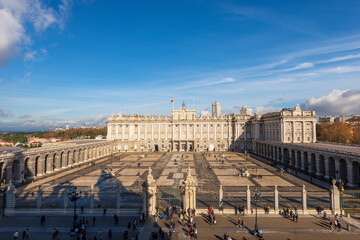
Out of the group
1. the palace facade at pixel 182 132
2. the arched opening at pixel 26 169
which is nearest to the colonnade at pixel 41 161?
the arched opening at pixel 26 169

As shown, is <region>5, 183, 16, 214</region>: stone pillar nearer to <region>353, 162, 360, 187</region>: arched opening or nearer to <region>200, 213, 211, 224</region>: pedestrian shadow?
<region>200, 213, 211, 224</region>: pedestrian shadow

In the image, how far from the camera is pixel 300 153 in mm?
50156

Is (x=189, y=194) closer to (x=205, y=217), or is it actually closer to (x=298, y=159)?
(x=205, y=217)

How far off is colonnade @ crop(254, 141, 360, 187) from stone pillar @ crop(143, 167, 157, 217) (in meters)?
31.4

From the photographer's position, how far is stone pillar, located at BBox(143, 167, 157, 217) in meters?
22.1

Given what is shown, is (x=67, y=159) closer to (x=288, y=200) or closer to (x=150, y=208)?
(x=150, y=208)

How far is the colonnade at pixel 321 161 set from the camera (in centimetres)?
3362

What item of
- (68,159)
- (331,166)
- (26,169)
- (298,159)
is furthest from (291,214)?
(68,159)

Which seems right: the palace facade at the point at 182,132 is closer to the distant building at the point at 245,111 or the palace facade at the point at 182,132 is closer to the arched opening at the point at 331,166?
the distant building at the point at 245,111

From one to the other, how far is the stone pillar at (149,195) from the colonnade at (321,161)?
31353 millimetres

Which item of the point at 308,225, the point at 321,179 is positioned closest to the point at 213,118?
the point at 321,179

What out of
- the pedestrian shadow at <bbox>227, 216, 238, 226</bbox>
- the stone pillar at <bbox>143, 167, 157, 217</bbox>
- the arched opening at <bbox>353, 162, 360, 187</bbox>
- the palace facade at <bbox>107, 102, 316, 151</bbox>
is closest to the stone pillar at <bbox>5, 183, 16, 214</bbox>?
the stone pillar at <bbox>143, 167, 157, 217</bbox>

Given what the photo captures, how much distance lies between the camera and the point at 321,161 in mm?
42094

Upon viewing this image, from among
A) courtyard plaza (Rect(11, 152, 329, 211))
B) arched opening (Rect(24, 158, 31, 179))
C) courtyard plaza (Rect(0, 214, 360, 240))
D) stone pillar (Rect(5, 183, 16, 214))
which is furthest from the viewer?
arched opening (Rect(24, 158, 31, 179))
